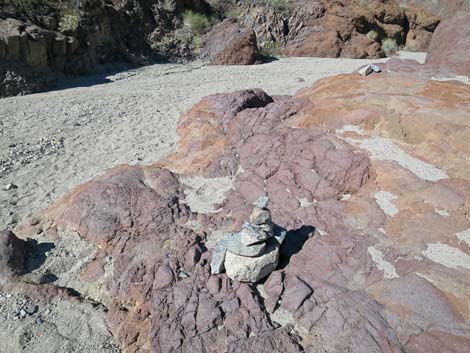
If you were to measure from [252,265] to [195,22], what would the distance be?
1207 cm

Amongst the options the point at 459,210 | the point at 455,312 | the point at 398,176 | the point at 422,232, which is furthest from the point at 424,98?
the point at 455,312

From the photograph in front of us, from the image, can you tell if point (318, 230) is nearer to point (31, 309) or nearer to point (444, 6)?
point (31, 309)

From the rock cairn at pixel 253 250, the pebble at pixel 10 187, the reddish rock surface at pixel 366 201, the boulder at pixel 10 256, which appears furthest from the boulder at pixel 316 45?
the boulder at pixel 10 256

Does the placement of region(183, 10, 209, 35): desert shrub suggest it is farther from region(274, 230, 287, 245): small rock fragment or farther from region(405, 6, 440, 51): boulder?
region(274, 230, 287, 245): small rock fragment

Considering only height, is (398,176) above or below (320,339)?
above

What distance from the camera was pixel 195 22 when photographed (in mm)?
13617

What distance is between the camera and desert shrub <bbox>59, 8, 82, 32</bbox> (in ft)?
33.4

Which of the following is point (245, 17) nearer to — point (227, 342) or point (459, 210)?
point (459, 210)

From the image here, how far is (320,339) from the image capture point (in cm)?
294

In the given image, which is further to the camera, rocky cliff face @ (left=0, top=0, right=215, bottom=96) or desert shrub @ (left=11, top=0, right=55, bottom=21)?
desert shrub @ (left=11, top=0, right=55, bottom=21)

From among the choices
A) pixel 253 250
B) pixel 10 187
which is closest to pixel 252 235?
pixel 253 250

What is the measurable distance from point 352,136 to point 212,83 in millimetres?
6190

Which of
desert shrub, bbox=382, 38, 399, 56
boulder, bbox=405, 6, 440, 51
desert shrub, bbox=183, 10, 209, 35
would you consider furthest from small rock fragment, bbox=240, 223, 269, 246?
boulder, bbox=405, 6, 440, 51

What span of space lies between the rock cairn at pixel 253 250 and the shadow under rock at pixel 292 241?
0.14m
